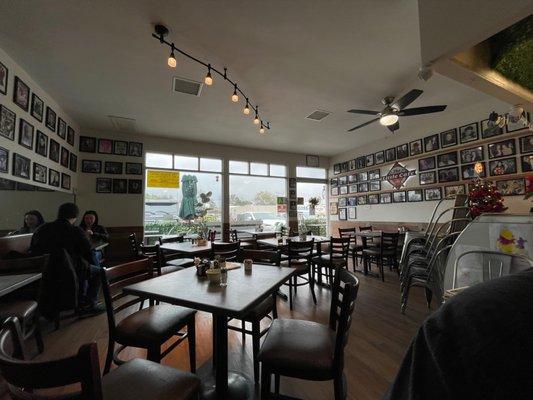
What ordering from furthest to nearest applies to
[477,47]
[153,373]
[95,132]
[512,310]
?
[95,132] → [477,47] → [153,373] → [512,310]

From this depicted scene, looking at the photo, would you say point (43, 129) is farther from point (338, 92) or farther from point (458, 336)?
point (458, 336)

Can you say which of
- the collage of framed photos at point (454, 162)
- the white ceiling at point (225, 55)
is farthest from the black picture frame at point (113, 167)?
the collage of framed photos at point (454, 162)

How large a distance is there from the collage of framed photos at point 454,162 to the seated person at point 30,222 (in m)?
7.38

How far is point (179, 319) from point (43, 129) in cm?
422

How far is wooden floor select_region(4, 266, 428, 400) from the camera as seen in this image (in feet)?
6.23

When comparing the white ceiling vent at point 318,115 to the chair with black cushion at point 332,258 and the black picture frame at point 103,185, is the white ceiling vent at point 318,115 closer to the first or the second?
the chair with black cushion at point 332,258

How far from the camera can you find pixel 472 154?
194 inches

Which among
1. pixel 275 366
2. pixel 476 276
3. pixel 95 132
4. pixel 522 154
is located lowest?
pixel 275 366

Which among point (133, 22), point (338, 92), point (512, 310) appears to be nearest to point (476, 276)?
point (512, 310)

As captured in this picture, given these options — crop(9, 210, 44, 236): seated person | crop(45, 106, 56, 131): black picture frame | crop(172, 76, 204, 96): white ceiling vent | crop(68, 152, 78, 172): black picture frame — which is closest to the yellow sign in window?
crop(68, 152, 78, 172): black picture frame

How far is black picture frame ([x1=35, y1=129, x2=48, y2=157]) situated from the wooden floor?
2.69m

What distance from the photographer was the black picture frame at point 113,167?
5895 mm

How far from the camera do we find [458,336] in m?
0.41

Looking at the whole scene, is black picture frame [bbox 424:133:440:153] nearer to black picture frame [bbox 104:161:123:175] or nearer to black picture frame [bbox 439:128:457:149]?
black picture frame [bbox 439:128:457:149]
